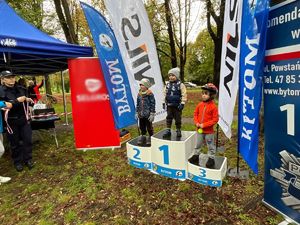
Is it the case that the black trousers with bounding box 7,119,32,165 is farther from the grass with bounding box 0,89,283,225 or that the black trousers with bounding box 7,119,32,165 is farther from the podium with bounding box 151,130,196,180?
the podium with bounding box 151,130,196,180

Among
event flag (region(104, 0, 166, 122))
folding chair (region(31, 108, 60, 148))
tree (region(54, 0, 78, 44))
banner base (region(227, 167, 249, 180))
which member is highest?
tree (region(54, 0, 78, 44))

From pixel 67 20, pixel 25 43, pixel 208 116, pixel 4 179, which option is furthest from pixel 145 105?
pixel 67 20

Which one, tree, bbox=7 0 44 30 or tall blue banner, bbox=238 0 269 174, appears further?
tree, bbox=7 0 44 30

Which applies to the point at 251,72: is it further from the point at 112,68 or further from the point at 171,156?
the point at 112,68

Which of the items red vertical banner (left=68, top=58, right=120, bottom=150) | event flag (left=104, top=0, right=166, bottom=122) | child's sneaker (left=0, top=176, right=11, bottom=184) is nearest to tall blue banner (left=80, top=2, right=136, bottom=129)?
red vertical banner (left=68, top=58, right=120, bottom=150)

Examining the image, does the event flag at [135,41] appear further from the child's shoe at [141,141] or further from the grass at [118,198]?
the grass at [118,198]

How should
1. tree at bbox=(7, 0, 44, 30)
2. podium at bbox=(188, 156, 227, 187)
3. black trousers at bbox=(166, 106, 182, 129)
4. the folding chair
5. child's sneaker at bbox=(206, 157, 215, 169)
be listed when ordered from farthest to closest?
tree at bbox=(7, 0, 44, 30) → the folding chair → black trousers at bbox=(166, 106, 182, 129) → child's sneaker at bbox=(206, 157, 215, 169) → podium at bbox=(188, 156, 227, 187)

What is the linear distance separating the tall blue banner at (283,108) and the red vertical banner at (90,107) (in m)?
3.67

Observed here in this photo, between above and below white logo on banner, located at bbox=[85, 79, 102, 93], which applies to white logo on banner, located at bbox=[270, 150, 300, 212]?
below

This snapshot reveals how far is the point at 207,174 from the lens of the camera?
371 centimetres

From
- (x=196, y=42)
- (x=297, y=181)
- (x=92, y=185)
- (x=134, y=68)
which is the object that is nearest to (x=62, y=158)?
(x=92, y=185)

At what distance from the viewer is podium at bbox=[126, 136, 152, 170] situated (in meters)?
4.49

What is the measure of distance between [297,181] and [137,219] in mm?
1962

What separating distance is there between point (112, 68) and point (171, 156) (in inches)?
94.7
